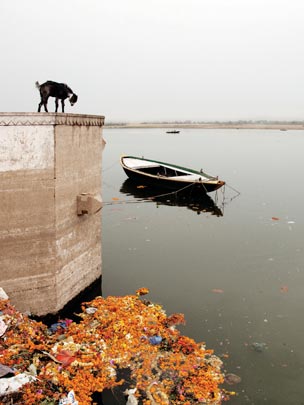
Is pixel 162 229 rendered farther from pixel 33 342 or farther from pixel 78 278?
pixel 33 342

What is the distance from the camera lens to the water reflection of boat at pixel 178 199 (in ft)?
69.0

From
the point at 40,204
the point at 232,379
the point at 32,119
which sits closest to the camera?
the point at 32,119

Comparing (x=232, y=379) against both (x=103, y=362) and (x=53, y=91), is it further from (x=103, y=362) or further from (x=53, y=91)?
(x=53, y=91)

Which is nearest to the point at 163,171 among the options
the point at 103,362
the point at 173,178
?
the point at 173,178

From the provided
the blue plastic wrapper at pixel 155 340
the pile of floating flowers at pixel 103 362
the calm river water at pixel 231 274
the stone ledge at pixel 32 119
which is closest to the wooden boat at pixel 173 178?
the calm river water at pixel 231 274

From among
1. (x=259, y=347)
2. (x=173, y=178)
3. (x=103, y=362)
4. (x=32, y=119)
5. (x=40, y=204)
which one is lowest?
(x=259, y=347)

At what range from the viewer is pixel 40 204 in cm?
711

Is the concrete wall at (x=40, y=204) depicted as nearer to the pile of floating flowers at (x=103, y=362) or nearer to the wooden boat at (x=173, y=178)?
the pile of floating flowers at (x=103, y=362)

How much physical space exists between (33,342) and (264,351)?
485 centimetres

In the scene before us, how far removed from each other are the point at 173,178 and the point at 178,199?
4.58 ft

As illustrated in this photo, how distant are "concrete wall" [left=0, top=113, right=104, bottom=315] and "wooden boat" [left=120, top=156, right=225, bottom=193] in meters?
13.9

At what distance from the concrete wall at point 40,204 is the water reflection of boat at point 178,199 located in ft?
42.3

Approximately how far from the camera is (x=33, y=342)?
6.51 m

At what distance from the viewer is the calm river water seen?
7527 mm
